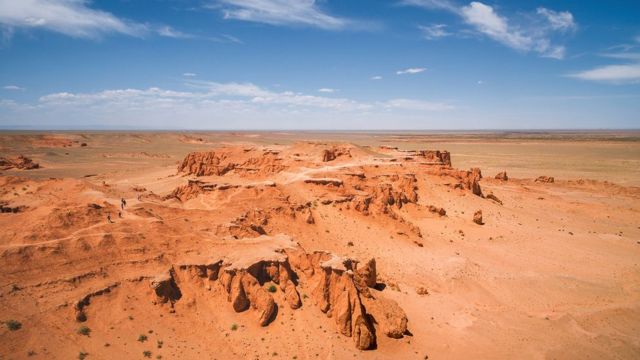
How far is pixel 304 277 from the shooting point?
53.9 feet

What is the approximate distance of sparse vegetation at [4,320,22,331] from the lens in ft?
38.9

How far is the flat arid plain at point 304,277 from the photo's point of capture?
43.8ft

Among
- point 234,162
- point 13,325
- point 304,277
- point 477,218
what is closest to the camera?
point 13,325

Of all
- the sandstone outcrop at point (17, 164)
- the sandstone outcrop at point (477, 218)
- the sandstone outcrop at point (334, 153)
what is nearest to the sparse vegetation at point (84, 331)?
the sandstone outcrop at point (477, 218)

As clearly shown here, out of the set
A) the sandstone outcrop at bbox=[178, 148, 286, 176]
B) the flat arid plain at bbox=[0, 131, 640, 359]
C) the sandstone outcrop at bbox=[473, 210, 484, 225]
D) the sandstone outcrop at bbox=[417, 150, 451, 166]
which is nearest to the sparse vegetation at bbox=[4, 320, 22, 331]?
the flat arid plain at bbox=[0, 131, 640, 359]

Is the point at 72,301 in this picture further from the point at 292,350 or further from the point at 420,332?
the point at 420,332

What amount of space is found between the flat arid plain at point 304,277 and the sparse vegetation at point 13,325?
25 mm

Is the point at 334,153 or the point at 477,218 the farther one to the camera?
the point at 334,153

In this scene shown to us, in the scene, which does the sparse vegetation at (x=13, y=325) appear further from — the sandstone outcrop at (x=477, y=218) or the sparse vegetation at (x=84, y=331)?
the sandstone outcrop at (x=477, y=218)

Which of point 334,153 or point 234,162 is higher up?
point 334,153

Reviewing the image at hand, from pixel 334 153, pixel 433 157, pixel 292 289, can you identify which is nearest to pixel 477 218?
pixel 433 157

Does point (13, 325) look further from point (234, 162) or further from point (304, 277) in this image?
point (234, 162)

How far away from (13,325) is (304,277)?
9491 millimetres

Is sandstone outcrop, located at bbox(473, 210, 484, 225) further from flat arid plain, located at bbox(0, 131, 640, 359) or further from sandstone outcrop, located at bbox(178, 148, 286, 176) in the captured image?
sandstone outcrop, located at bbox(178, 148, 286, 176)
